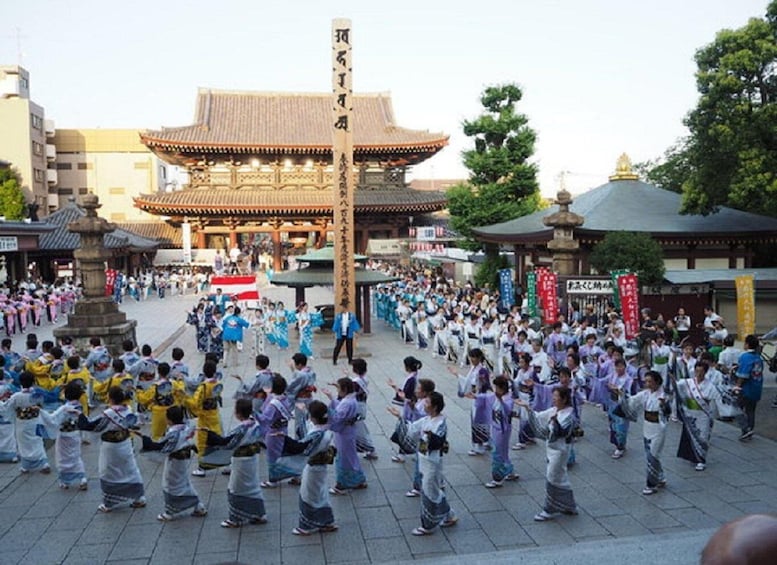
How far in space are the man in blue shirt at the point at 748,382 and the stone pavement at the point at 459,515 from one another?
13.6 inches

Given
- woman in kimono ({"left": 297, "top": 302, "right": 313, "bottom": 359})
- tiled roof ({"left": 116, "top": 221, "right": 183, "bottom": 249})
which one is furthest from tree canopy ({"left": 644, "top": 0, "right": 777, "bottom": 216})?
tiled roof ({"left": 116, "top": 221, "right": 183, "bottom": 249})

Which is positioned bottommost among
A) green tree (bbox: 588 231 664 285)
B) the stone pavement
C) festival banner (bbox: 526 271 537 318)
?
the stone pavement

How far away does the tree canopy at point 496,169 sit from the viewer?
97.8 feet

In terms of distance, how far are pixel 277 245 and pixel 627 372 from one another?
32.5 meters

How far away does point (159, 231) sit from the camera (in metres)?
45.5

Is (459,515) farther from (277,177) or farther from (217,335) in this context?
(277,177)

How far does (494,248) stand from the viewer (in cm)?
3055

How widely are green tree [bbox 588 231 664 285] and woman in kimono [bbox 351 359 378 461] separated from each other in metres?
11.9

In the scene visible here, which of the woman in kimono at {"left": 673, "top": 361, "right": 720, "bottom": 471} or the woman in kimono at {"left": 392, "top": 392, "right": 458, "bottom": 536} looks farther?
the woman in kimono at {"left": 673, "top": 361, "right": 720, "bottom": 471}

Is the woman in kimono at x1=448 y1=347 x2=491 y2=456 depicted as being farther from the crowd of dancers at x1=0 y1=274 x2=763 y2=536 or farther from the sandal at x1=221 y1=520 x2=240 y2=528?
the sandal at x1=221 y1=520 x2=240 y2=528

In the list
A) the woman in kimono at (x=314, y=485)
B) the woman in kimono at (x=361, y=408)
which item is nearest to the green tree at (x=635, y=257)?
the woman in kimono at (x=361, y=408)

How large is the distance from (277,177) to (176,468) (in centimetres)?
3646

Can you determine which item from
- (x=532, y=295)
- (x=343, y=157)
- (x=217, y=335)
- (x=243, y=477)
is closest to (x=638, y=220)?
(x=532, y=295)

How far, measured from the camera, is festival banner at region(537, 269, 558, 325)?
1692 centimetres
